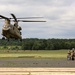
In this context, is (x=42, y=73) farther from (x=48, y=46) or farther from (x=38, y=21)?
(x=48, y=46)

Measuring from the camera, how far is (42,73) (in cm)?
1148

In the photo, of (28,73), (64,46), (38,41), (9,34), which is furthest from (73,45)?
(28,73)

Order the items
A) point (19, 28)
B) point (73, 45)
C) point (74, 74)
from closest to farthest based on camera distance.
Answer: point (74, 74) < point (19, 28) < point (73, 45)

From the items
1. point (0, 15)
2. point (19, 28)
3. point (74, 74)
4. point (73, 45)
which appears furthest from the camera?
point (73, 45)

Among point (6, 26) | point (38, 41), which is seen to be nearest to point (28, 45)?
point (38, 41)

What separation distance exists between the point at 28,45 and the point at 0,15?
45385 millimetres

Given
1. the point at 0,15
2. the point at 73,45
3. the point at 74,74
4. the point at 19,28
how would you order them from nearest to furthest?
the point at 74,74, the point at 0,15, the point at 19,28, the point at 73,45

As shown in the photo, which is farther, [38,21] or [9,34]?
[38,21]

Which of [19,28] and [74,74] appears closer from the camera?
[74,74]

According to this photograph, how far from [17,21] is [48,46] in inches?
1729

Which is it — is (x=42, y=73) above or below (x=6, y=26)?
below

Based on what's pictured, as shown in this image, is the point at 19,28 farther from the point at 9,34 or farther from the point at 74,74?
the point at 74,74

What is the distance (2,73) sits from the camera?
11469 millimetres

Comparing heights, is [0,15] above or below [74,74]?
above
